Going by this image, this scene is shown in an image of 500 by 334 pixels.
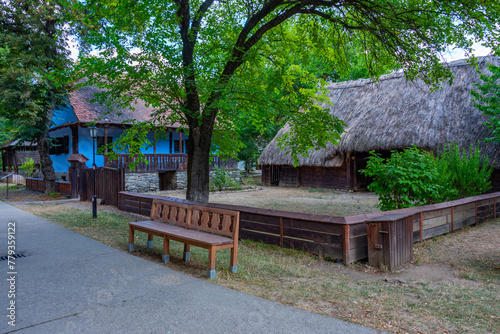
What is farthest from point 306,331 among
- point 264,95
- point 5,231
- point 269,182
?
point 269,182

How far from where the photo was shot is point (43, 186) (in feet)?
59.9

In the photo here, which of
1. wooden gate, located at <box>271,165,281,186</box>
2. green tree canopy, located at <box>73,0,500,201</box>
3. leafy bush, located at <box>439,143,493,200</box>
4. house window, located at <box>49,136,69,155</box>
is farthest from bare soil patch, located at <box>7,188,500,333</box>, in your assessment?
wooden gate, located at <box>271,165,281,186</box>

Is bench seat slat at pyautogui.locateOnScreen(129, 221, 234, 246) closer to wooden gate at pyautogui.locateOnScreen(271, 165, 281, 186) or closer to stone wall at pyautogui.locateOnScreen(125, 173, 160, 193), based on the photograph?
stone wall at pyautogui.locateOnScreen(125, 173, 160, 193)

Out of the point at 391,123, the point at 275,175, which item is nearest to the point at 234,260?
the point at 391,123

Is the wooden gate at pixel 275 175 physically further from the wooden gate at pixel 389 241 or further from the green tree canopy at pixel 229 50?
the wooden gate at pixel 389 241

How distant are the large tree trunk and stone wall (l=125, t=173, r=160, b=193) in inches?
442

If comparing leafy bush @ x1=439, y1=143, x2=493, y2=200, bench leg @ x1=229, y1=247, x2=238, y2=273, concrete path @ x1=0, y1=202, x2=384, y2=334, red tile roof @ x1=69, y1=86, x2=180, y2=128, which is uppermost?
red tile roof @ x1=69, y1=86, x2=180, y2=128

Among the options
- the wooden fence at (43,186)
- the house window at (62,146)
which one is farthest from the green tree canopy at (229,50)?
the house window at (62,146)

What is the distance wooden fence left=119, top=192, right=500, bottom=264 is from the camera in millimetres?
5730

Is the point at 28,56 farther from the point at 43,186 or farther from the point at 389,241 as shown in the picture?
the point at 389,241

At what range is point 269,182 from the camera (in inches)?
960

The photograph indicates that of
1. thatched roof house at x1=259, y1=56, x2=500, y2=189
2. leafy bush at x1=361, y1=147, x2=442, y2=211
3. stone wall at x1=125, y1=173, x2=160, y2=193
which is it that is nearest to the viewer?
leafy bush at x1=361, y1=147, x2=442, y2=211

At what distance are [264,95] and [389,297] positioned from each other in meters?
4.85

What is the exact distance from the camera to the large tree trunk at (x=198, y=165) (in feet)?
29.3
